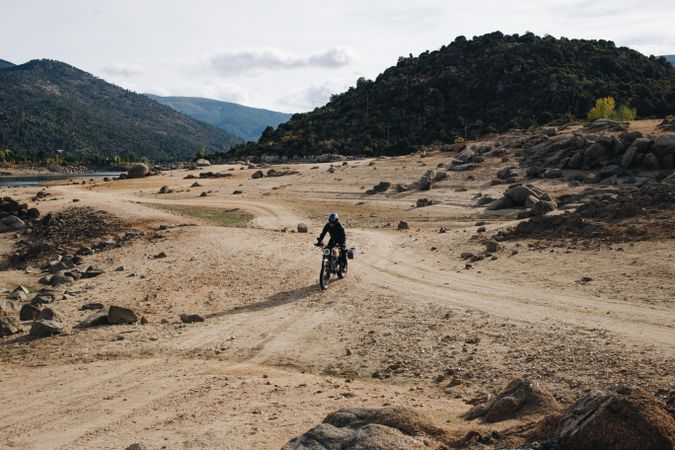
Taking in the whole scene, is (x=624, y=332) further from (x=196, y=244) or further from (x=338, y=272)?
(x=196, y=244)

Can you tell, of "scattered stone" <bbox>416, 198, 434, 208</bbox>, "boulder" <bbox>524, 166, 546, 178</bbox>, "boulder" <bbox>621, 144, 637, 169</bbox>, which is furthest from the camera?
"boulder" <bbox>524, 166, 546, 178</bbox>

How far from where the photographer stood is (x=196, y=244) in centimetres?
2522

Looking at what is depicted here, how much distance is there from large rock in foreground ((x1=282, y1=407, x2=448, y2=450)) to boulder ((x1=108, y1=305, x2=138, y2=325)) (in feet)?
31.7

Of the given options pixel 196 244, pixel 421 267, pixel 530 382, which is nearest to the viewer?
pixel 530 382

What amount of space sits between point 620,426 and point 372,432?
2373 millimetres

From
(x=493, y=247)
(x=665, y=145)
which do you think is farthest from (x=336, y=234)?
(x=665, y=145)

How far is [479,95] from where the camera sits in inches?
3516

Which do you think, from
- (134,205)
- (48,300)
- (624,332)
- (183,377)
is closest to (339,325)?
(183,377)

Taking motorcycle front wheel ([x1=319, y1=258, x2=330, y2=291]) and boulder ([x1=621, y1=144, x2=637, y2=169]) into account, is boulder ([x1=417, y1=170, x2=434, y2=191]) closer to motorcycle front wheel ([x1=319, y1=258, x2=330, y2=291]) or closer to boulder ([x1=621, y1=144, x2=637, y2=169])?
boulder ([x1=621, y1=144, x2=637, y2=169])

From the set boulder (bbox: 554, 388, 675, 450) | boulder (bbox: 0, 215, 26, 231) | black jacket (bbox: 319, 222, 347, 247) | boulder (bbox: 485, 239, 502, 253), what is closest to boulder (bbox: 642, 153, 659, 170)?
boulder (bbox: 485, 239, 502, 253)

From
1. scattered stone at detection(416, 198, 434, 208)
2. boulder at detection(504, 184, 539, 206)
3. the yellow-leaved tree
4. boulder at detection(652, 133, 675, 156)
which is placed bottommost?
scattered stone at detection(416, 198, 434, 208)

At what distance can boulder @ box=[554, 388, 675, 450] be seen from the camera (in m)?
5.73

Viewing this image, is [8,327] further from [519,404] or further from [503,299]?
[519,404]

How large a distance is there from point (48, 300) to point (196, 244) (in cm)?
718
